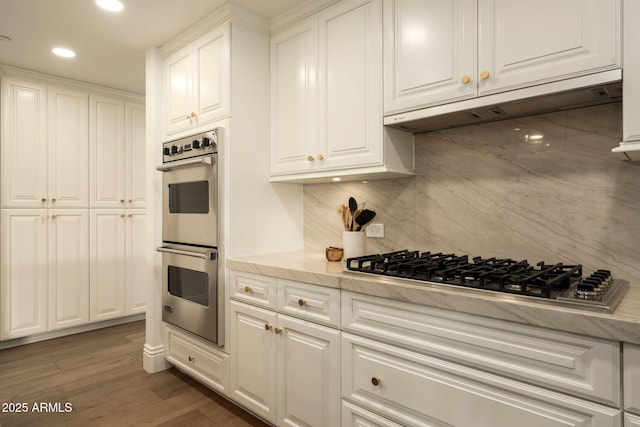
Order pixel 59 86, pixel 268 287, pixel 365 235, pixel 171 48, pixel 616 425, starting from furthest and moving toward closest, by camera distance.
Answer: pixel 59 86, pixel 171 48, pixel 365 235, pixel 268 287, pixel 616 425

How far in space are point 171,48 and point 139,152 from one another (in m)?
1.66

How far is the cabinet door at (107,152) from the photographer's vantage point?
378 centimetres

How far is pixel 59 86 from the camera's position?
11.7 feet

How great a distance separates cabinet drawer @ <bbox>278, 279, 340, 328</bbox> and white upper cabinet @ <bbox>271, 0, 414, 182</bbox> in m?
0.66

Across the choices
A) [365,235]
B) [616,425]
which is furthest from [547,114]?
[616,425]

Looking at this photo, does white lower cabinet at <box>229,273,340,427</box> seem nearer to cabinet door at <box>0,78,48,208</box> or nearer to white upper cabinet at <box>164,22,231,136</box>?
white upper cabinet at <box>164,22,231,136</box>

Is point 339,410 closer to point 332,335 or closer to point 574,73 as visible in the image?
point 332,335

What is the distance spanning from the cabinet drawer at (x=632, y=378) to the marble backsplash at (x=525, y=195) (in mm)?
647

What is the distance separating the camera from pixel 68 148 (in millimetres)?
3625

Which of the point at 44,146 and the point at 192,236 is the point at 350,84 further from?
the point at 44,146

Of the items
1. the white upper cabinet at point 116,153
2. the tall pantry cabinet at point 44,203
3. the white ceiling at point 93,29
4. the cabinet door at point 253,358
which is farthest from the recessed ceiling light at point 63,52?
the cabinet door at point 253,358

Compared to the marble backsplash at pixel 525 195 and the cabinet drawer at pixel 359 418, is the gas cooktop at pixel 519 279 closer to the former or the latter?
the marble backsplash at pixel 525 195

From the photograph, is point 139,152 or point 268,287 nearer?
point 268,287

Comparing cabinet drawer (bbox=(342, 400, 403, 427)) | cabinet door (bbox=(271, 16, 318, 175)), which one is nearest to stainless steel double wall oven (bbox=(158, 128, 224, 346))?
cabinet door (bbox=(271, 16, 318, 175))
